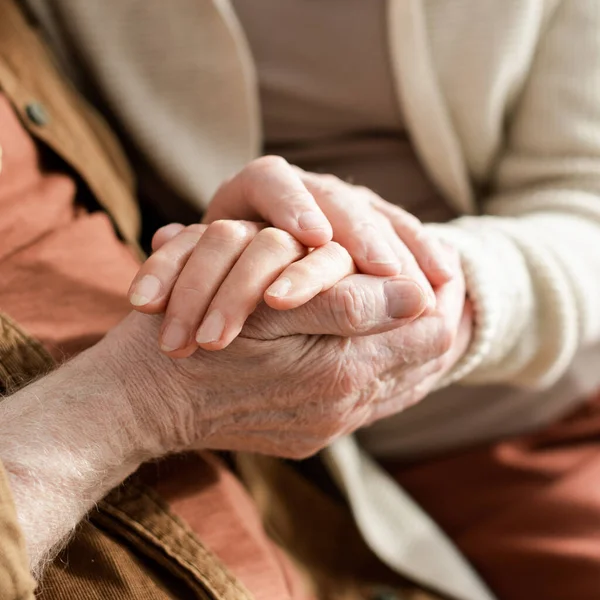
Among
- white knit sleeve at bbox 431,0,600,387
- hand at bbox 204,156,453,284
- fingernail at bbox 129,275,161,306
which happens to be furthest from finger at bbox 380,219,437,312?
fingernail at bbox 129,275,161,306

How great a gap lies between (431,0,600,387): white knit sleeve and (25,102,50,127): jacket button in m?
0.43

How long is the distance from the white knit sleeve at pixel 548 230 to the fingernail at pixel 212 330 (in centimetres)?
30

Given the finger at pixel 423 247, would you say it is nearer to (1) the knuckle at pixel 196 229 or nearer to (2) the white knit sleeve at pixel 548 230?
(2) the white knit sleeve at pixel 548 230

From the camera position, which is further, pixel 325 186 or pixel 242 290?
pixel 325 186

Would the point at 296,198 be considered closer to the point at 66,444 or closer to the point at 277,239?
the point at 277,239

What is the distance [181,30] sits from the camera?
0.82 metres

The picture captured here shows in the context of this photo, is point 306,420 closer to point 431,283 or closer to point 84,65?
point 431,283

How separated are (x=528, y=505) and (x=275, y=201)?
561 millimetres

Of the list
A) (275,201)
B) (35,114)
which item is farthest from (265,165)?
(35,114)

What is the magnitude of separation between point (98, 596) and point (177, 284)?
0.24 m

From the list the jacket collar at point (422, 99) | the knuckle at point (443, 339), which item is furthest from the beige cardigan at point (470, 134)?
the knuckle at point (443, 339)

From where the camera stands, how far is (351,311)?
1.67ft

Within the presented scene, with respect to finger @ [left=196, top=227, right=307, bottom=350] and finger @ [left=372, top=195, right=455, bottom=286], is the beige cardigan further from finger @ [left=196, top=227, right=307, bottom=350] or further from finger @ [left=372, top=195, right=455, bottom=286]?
finger @ [left=196, top=227, right=307, bottom=350]

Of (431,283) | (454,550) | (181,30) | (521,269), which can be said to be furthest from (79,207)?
(454,550)
